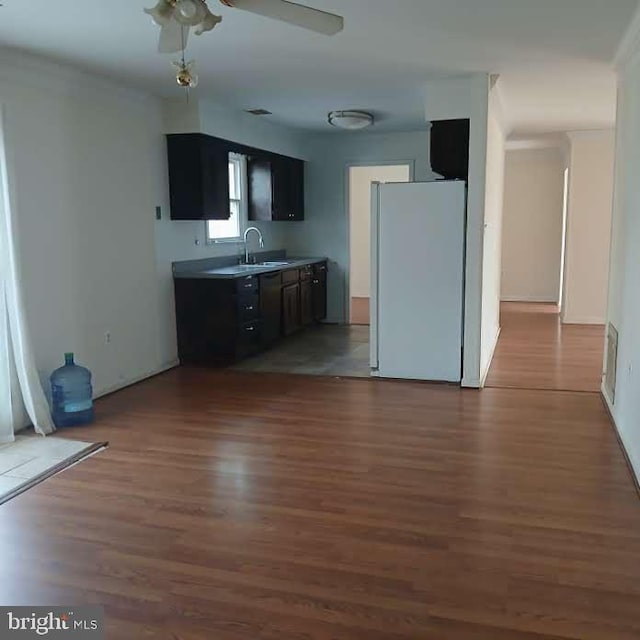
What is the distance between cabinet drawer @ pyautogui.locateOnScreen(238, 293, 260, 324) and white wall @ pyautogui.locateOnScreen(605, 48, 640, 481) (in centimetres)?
316

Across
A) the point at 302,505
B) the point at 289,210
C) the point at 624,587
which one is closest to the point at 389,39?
the point at 302,505

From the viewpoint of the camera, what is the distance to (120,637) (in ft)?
6.98

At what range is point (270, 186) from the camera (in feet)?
24.9

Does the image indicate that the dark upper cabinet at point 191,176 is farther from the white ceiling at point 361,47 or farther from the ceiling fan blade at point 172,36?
the ceiling fan blade at point 172,36

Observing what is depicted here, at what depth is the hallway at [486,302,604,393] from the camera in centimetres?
550

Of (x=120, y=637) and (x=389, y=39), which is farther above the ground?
(x=389, y=39)

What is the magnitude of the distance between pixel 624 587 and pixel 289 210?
645cm

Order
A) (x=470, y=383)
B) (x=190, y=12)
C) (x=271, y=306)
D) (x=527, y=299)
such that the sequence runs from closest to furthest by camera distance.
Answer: (x=190, y=12) → (x=470, y=383) → (x=271, y=306) → (x=527, y=299)

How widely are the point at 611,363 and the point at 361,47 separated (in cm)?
277

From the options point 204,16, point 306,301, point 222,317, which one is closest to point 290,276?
point 306,301

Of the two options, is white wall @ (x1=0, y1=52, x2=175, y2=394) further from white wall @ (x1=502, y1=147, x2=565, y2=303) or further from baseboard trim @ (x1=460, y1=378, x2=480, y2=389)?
white wall @ (x1=502, y1=147, x2=565, y2=303)

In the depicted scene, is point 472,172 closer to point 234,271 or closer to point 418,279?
point 418,279

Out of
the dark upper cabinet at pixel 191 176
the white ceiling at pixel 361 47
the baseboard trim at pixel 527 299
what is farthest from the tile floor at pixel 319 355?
the baseboard trim at pixel 527 299

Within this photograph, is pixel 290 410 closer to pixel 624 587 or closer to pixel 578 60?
pixel 624 587
